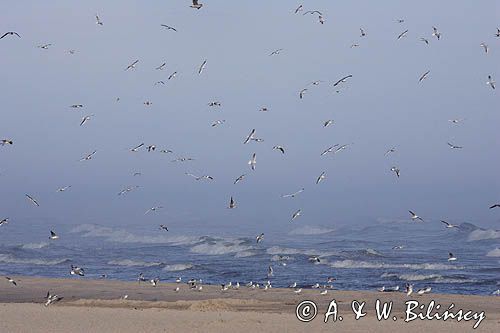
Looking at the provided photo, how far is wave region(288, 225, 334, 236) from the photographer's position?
226ft

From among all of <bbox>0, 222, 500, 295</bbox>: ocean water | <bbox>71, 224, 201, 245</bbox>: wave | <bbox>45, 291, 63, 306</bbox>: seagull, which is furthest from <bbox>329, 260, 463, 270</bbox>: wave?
<bbox>71, 224, 201, 245</bbox>: wave

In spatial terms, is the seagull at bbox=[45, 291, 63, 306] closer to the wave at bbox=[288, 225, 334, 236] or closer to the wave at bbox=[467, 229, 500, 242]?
the wave at bbox=[467, 229, 500, 242]

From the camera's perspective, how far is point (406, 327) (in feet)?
58.7

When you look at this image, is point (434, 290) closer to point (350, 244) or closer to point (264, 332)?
point (264, 332)

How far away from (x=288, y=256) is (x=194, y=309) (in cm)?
2329

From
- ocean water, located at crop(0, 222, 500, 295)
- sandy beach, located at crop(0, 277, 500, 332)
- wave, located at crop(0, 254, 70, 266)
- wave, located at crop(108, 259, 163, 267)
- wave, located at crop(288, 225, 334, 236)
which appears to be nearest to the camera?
sandy beach, located at crop(0, 277, 500, 332)

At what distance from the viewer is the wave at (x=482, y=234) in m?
56.2

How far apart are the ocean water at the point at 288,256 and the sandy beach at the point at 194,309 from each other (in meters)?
5.10

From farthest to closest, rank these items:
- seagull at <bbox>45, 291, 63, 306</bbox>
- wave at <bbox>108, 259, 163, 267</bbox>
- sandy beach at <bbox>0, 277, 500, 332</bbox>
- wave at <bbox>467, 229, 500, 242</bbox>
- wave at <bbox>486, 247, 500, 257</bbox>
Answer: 1. wave at <bbox>467, 229, 500, 242</bbox>
2. wave at <bbox>486, 247, 500, 257</bbox>
3. wave at <bbox>108, 259, 163, 267</bbox>
4. seagull at <bbox>45, 291, 63, 306</bbox>
5. sandy beach at <bbox>0, 277, 500, 332</bbox>

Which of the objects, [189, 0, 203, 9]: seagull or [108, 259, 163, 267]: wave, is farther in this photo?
[108, 259, 163, 267]: wave

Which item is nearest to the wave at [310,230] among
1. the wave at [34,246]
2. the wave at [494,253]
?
the wave at [34,246]

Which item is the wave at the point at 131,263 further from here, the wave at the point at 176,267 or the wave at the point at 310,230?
the wave at the point at 310,230

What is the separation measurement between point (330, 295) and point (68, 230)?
5258 cm

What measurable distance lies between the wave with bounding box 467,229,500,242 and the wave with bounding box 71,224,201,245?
18.7 metres
